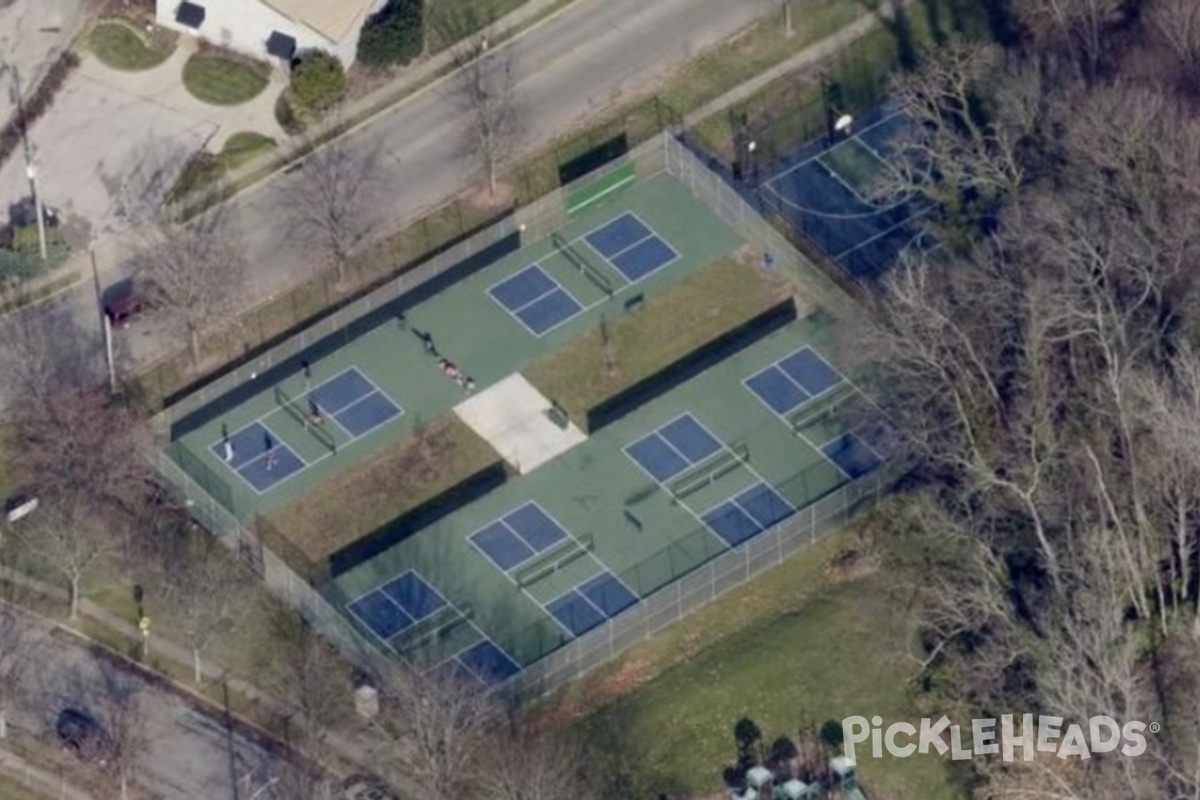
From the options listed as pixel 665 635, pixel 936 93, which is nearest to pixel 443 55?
pixel 936 93

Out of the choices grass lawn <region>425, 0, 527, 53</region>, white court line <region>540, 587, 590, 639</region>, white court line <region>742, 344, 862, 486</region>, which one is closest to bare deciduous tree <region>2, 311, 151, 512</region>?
white court line <region>540, 587, 590, 639</region>

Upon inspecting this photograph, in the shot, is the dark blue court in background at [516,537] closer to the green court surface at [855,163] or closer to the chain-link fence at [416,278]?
the chain-link fence at [416,278]

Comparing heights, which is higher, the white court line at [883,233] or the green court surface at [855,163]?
the green court surface at [855,163]

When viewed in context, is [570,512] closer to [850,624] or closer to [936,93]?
[850,624]

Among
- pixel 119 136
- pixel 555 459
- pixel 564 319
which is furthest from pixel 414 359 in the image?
pixel 119 136

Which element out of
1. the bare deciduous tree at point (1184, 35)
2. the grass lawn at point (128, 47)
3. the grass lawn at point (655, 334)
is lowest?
the grass lawn at point (655, 334)

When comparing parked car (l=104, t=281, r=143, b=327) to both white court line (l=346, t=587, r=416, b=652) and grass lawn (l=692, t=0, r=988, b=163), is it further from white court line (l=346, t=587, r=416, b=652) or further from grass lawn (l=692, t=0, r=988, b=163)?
grass lawn (l=692, t=0, r=988, b=163)

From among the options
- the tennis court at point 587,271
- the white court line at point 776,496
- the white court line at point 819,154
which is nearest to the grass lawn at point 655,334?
the tennis court at point 587,271
